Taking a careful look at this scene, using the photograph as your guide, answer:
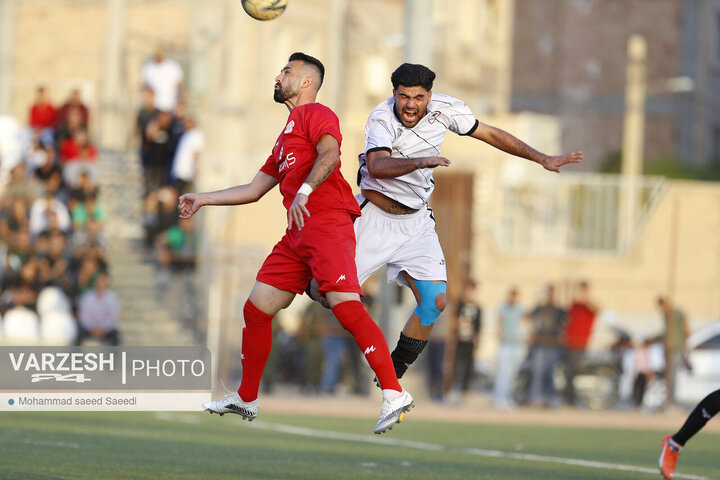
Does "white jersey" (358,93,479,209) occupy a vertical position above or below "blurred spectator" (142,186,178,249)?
above

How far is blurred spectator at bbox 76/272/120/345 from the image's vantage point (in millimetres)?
18109

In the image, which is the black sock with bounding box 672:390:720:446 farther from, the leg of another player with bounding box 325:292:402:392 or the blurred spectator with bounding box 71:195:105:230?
the blurred spectator with bounding box 71:195:105:230

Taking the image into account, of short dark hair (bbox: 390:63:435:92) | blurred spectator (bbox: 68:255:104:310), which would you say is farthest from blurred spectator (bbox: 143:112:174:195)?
short dark hair (bbox: 390:63:435:92)

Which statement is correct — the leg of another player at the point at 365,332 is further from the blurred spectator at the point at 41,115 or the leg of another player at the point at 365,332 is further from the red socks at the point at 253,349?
the blurred spectator at the point at 41,115

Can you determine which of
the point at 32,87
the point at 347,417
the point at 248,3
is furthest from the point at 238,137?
the point at 248,3

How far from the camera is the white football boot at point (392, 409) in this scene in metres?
8.54

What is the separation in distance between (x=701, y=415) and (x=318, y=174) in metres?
3.73

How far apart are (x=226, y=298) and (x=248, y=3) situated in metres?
10.4

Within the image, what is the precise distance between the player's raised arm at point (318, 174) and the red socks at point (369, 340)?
1.95ft

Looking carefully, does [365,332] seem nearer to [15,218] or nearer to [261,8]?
[261,8]

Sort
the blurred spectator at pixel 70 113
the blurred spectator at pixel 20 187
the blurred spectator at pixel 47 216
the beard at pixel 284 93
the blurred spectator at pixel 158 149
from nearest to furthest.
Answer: the beard at pixel 284 93, the blurred spectator at pixel 47 216, the blurred spectator at pixel 20 187, the blurred spectator at pixel 158 149, the blurred spectator at pixel 70 113

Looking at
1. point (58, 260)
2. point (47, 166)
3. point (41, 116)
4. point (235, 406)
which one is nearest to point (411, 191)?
point (235, 406)

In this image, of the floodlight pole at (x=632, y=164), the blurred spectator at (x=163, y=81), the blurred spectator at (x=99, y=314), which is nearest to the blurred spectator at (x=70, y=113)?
the blurred spectator at (x=163, y=81)

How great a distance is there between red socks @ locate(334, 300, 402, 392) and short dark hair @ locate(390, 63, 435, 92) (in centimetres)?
139
